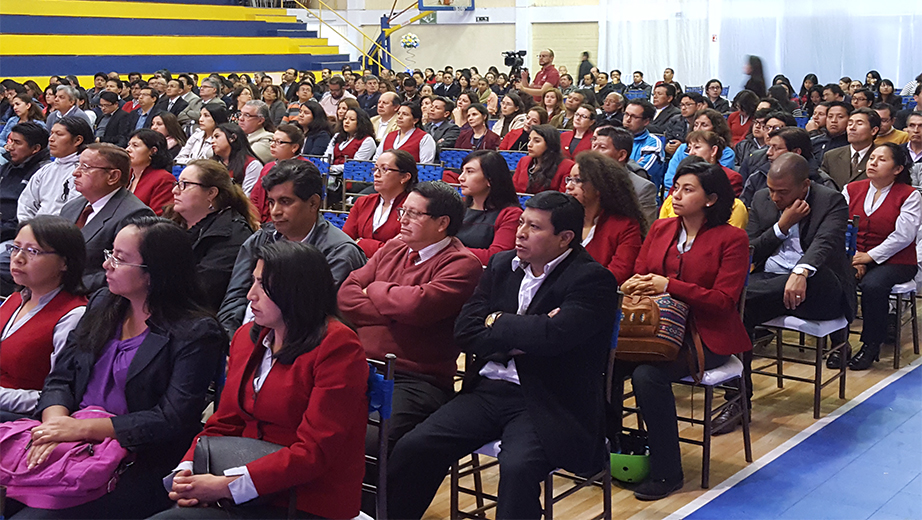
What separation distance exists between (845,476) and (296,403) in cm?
235

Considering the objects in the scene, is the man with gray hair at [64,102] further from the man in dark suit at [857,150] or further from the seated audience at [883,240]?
the seated audience at [883,240]

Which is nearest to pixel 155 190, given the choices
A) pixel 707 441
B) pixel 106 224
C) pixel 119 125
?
pixel 106 224

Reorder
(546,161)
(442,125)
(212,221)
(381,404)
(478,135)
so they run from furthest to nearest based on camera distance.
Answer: (442,125), (478,135), (546,161), (212,221), (381,404)

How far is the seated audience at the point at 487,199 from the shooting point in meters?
4.10

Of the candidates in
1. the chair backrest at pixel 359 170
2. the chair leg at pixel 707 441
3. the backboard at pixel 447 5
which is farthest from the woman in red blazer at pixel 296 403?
the backboard at pixel 447 5

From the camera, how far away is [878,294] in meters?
4.75

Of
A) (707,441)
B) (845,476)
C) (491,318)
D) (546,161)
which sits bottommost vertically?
(845,476)

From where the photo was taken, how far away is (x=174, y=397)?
2.49 meters

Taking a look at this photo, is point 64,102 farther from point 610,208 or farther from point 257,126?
point 610,208

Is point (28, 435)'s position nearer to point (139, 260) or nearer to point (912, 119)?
point (139, 260)

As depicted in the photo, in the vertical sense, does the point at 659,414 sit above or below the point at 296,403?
below

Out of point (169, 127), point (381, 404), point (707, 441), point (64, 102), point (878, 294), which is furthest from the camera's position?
point (64, 102)

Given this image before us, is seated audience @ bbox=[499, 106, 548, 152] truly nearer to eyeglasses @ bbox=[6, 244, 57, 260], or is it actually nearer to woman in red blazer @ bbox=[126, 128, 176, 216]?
woman in red blazer @ bbox=[126, 128, 176, 216]

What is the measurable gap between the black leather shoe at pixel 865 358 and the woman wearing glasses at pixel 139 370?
11.7 ft
